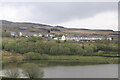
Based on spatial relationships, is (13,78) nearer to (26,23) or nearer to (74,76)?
(74,76)

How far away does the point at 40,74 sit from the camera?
12.8 meters

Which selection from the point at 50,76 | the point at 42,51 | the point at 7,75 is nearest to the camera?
the point at 7,75

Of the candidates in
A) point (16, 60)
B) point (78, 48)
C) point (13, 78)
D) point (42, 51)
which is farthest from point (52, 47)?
point (13, 78)

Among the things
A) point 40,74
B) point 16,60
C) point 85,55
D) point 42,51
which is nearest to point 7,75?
point 40,74

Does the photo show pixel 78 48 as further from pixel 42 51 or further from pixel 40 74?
pixel 40 74

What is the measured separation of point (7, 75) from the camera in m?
13.0

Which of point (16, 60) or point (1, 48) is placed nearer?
point (16, 60)

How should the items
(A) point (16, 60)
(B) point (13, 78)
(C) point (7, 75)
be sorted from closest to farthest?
(B) point (13, 78) → (C) point (7, 75) → (A) point (16, 60)

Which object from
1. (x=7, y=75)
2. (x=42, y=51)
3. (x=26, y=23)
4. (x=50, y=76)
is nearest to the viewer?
(x=7, y=75)

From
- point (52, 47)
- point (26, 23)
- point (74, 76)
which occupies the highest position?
point (26, 23)

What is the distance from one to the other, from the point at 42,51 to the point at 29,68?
1386 centimetres

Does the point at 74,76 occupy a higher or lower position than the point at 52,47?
lower

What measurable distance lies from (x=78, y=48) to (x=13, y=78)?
1625 centimetres

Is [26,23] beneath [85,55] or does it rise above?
above
